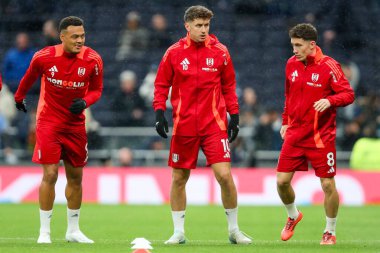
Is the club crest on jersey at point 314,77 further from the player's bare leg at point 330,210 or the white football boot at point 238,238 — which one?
the white football boot at point 238,238

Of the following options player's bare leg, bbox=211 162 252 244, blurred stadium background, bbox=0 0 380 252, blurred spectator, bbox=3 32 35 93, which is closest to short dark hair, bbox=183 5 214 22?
player's bare leg, bbox=211 162 252 244

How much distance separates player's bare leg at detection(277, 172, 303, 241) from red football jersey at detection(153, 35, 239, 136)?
3.14ft

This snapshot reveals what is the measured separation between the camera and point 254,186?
19.4 m

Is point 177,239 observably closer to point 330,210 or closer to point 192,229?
point 330,210

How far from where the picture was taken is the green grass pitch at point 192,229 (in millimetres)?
10883

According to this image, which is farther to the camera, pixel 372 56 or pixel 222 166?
pixel 372 56

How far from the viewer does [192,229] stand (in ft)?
46.9

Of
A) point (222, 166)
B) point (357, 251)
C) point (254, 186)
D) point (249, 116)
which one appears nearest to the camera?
point (357, 251)

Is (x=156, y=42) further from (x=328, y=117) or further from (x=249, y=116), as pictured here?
(x=328, y=117)

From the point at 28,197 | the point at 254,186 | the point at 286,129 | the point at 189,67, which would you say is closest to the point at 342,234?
the point at 286,129

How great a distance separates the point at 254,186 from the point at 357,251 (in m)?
8.76

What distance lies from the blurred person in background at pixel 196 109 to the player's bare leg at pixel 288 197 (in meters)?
0.69

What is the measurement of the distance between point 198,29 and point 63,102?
171 centimetres

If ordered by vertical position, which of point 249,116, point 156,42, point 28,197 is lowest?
point 28,197
